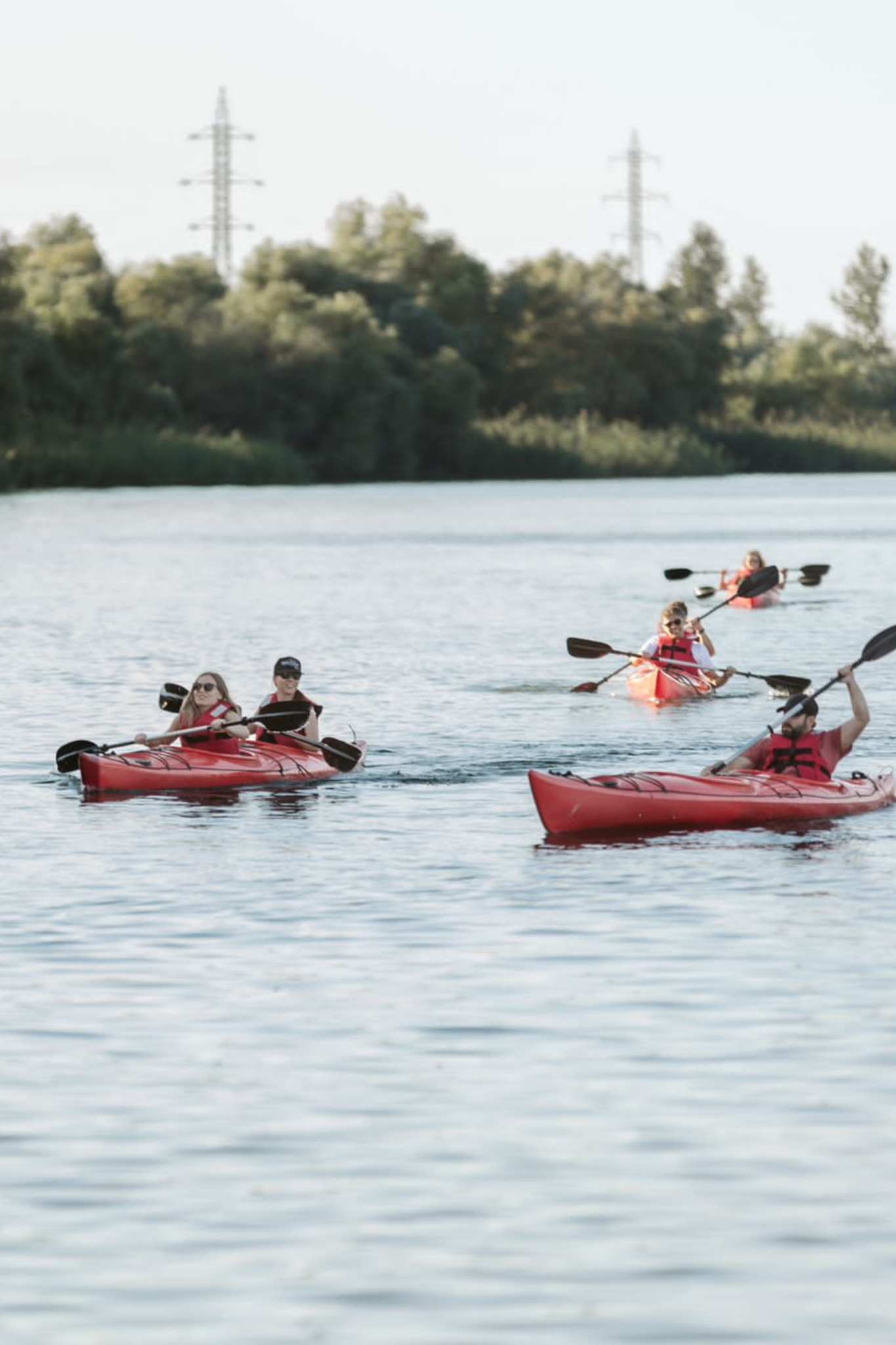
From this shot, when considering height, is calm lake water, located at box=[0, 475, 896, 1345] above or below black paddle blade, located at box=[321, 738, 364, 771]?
below

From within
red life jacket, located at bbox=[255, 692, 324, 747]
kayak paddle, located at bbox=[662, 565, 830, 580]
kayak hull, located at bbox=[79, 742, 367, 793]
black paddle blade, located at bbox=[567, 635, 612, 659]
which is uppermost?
kayak paddle, located at bbox=[662, 565, 830, 580]

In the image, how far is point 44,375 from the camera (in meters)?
90.9

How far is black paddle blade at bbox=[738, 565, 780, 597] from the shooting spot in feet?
79.4

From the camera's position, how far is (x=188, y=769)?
733 inches

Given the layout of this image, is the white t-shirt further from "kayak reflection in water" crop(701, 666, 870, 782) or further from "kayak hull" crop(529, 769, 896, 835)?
"kayak hull" crop(529, 769, 896, 835)

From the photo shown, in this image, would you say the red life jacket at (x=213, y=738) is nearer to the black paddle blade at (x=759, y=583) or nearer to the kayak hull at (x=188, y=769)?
the kayak hull at (x=188, y=769)

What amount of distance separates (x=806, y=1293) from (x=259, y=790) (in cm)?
1179

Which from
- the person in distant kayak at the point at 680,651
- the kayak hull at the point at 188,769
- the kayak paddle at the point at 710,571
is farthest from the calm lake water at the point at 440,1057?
the kayak paddle at the point at 710,571

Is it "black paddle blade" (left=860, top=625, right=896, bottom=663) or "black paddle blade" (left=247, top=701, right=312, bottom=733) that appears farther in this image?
"black paddle blade" (left=860, top=625, right=896, bottom=663)

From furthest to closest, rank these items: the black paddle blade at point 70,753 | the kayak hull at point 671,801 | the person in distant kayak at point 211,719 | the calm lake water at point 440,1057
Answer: the black paddle blade at point 70,753 < the person in distant kayak at point 211,719 < the kayak hull at point 671,801 < the calm lake water at point 440,1057

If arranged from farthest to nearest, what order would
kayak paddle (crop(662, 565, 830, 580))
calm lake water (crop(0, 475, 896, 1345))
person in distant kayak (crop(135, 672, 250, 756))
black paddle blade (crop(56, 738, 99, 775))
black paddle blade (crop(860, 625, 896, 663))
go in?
kayak paddle (crop(662, 565, 830, 580)) → black paddle blade (crop(860, 625, 896, 663)) → black paddle blade (crop(56, 738, 99, 775)) → person in distant kayak (crop(135, 672, 250, 756)) → calm lake water (crop(0, 475, 896, 1345))

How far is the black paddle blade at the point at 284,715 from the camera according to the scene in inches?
750

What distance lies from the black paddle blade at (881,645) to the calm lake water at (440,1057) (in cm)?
131

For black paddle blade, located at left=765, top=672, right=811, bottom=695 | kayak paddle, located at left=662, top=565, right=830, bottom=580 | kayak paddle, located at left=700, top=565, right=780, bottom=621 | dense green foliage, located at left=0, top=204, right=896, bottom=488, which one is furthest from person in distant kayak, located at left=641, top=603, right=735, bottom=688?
dense green foliage, located at left=0, top=204, right=896, bottom=488
